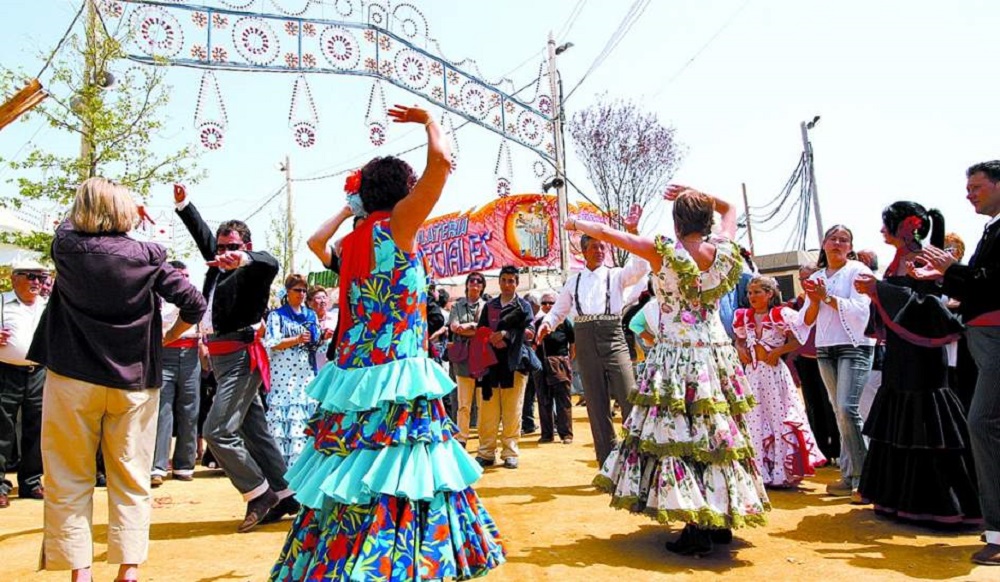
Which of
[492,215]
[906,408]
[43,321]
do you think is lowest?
[906,408]

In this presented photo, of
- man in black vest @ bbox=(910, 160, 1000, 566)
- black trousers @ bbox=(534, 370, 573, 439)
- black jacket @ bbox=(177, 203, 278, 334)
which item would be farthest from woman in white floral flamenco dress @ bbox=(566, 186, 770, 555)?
black trousers @ bbox=(534, 370, 573, 439)

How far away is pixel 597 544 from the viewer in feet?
14.7

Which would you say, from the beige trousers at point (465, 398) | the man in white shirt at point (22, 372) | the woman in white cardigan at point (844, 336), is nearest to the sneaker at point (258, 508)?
the man in white shirt at point (22, 372)

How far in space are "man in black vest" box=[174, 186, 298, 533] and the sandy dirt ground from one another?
286 millimetres

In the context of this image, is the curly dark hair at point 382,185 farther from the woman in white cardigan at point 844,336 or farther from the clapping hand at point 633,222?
the woman in white cardigan at point 844,336

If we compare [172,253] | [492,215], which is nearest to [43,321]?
[172,253]

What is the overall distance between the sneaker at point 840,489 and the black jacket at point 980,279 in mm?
2281

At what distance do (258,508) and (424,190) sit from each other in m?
3.24

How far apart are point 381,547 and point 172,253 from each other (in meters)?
11.8

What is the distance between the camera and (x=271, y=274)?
4.91 metres

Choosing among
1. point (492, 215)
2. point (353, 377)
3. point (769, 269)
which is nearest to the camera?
point (353, 377)

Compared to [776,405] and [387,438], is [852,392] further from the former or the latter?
[387,438]

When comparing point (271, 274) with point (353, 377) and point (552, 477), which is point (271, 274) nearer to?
point (353, 377)

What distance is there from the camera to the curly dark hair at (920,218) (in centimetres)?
478
